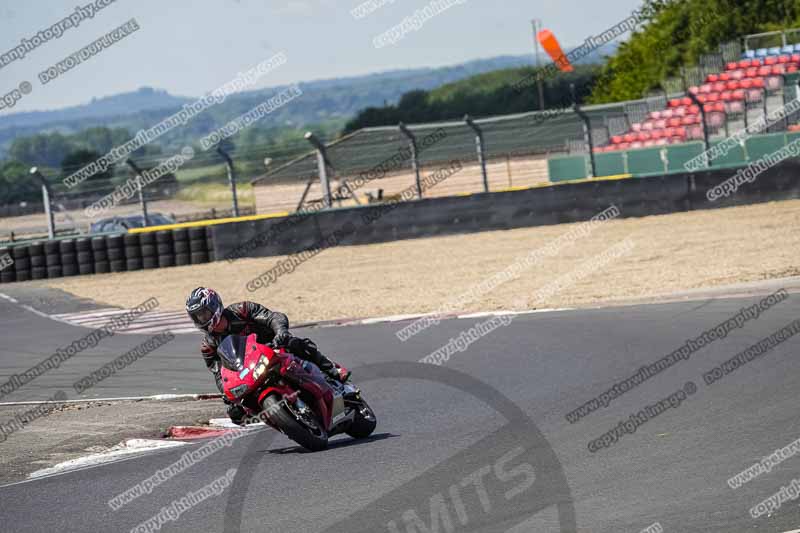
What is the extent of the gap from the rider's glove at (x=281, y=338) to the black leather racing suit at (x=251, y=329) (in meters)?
0.11

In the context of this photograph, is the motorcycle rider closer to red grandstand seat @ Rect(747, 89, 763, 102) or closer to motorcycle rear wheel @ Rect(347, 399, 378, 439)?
motorcycle rear wheel @ Rect(347, 399, 378, 439)

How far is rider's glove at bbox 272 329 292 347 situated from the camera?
911cm

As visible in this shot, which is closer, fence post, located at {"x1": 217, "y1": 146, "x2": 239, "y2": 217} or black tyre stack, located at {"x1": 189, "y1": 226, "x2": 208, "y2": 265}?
black tyre stack, located at {"x1": 189, "y1": 226, "x2": 208, "y2": 265}

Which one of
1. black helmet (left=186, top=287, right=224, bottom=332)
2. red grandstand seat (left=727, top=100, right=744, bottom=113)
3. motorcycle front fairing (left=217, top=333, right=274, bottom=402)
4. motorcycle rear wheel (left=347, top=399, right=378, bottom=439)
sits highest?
black helmet (left=186, top=287, right=224, bottom=332)

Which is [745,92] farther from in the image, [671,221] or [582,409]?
[582,409]

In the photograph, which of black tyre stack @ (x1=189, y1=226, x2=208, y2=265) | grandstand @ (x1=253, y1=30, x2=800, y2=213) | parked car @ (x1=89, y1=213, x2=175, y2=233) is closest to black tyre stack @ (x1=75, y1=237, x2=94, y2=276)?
black tyre stack @ (x1=189, y1=226, x2=208, y2=265)

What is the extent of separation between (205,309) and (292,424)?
110cm

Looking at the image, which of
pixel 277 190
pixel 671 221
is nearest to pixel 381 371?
pixel 671 221

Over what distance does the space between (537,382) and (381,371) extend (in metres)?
2.40

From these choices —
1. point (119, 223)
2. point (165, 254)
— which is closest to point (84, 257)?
point (165, 254)

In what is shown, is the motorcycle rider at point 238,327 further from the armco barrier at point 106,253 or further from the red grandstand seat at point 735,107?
the red grandstand seat at point 735,107

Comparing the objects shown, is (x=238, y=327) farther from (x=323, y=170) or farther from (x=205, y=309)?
(x=323, y=170)

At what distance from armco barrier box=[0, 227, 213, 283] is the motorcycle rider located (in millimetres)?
18015

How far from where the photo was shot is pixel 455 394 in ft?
37.4
